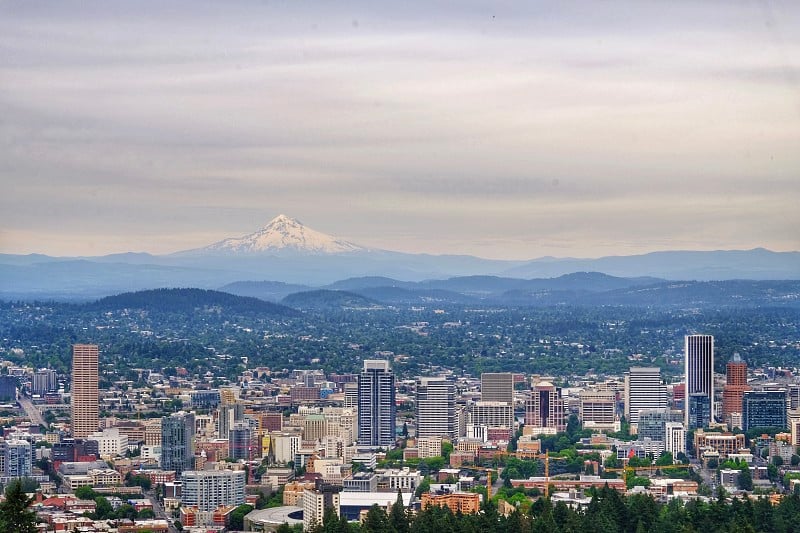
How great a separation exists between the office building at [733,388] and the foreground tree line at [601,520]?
87.2ft

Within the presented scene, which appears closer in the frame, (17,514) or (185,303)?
(17,514)

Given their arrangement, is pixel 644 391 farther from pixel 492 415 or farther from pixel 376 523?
pixel 376 523

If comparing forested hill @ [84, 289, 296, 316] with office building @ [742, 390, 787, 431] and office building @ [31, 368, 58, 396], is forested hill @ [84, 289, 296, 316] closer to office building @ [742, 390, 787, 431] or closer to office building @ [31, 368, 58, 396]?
office building @ [31, 368, 58, 396]

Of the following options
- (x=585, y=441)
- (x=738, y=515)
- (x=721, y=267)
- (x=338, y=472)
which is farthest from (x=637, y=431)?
(x=721, y=267)

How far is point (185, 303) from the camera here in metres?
138

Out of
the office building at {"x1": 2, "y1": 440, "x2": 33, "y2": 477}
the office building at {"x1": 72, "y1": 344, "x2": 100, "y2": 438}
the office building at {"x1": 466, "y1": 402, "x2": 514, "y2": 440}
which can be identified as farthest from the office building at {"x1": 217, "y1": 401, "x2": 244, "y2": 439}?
the office building at {"x1": 466, "y1": 402, "x2": 514, "y2": 440}

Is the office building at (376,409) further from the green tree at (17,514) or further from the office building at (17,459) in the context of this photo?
the green tree at (17,514)

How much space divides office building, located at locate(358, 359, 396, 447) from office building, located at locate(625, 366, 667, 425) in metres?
8.83

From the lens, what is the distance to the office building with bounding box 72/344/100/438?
56500mm

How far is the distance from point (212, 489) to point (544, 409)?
22176 mm

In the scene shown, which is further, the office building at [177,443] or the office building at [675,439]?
the office building at [675,439]

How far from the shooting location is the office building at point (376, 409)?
56.1 meters

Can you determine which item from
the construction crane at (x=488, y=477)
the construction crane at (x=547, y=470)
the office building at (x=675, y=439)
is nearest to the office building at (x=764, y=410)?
the office building at (x=675, y=439)

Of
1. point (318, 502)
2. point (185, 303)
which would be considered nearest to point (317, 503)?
point (318, 502)
